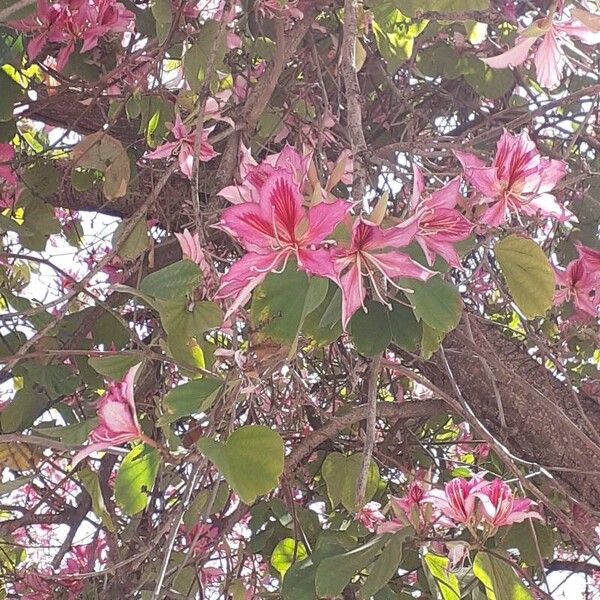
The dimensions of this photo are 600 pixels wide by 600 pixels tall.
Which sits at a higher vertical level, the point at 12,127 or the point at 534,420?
the point at 12,127

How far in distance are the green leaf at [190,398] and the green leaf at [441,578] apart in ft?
1.12

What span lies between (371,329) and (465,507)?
0.25m

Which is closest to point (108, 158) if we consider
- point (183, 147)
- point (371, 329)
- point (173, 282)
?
point (183, 147)

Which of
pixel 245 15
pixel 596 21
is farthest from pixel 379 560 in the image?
pixel 245 15

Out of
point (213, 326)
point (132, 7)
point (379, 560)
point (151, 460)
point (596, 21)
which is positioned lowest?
point (379, 560)

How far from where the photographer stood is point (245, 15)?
1.21 meters

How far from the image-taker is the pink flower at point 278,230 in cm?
61

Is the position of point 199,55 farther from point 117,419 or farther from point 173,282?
point 117,419

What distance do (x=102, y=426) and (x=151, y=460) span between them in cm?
6

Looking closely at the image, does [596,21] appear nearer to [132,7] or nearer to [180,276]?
[180,276]

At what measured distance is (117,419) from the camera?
0.78m

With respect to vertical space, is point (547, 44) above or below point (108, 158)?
below

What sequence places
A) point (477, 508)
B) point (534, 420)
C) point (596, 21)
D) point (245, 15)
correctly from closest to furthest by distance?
→ 1. point (596, 21)
2. point (477, 508)
3. point (245, 15)
4. point (534, 420)

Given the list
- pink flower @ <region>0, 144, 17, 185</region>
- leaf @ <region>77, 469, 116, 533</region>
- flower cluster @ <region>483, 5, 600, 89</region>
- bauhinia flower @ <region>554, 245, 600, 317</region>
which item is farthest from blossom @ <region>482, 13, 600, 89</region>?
pink flower @ <region>0, 144, 17, 185</region>
